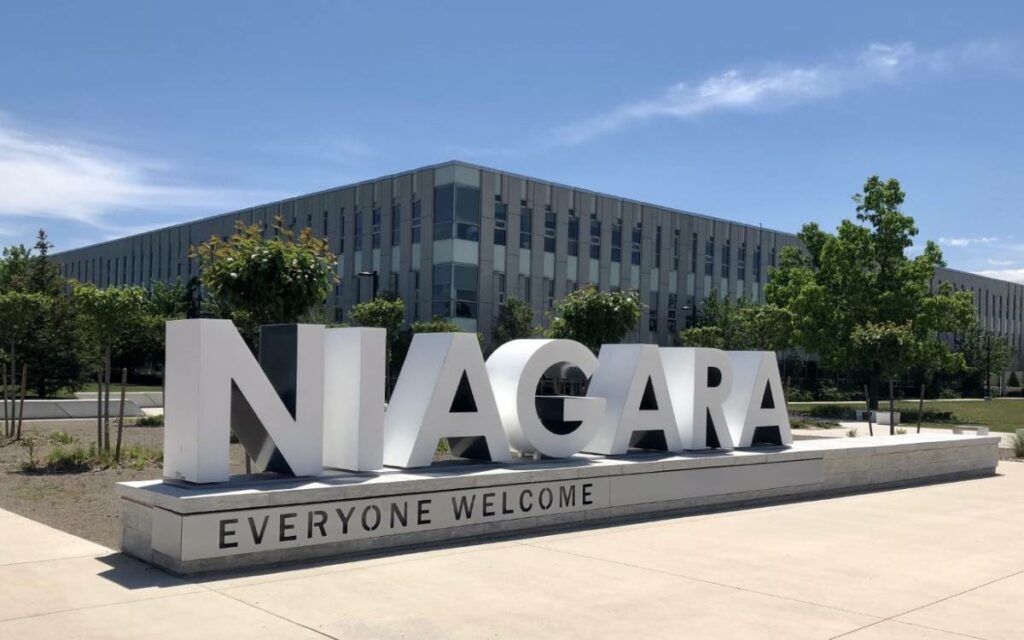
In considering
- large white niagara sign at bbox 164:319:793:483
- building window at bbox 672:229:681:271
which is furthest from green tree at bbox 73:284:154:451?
building window at bbox 672:229:681:271

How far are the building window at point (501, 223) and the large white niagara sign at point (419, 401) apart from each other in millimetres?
33071

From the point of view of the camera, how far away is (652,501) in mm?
12805

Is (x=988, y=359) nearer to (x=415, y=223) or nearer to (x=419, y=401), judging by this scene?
(x=415, y=223)

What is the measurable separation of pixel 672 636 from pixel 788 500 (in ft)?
28.0

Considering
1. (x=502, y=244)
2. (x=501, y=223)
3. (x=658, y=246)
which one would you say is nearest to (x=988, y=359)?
(x=658, y=246)

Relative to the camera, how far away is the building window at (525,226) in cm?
4915

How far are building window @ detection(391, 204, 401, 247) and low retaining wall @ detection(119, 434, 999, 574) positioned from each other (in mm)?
35569

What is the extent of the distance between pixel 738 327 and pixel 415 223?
68.4ft

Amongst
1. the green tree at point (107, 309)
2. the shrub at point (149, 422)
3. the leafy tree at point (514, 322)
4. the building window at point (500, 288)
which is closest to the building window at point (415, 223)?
the building window at point (500, 288)

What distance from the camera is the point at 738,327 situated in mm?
55125

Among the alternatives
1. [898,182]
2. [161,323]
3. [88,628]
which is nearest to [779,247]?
[898,182]

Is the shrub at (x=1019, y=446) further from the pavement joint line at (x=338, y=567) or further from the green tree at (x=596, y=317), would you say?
the pavement joint line at (x=338, y=567)

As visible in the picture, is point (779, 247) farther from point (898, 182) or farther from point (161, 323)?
point (161, 323)

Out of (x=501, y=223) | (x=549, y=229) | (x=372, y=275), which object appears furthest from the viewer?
(x=549, y=229)
